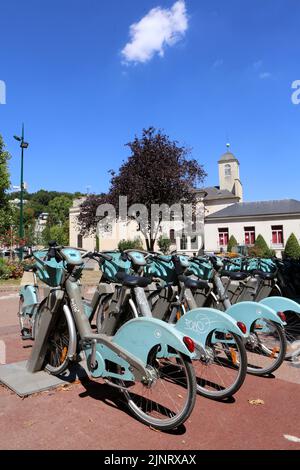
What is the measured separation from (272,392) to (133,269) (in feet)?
6.46

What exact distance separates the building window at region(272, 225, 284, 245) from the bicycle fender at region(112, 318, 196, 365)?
35.4 m

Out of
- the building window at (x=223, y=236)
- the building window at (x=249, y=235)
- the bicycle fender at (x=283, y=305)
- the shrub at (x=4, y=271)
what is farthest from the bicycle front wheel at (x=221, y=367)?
the building window at (x=223, y=236)

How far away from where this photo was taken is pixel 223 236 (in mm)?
38500

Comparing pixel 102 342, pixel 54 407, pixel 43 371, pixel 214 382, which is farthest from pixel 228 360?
pixel 43 371

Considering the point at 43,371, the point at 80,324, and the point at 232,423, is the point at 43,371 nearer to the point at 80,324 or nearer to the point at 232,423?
the point at 80,324

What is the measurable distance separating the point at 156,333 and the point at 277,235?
35.8m

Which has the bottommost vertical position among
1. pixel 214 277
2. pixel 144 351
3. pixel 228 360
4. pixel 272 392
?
pixel 272 392

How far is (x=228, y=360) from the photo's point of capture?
141 inches

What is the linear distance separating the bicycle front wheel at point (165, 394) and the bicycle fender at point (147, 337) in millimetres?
100

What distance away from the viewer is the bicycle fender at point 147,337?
2.59m

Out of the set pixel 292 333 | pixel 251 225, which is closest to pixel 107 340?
pixel 292 333

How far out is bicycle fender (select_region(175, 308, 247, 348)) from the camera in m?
3.18

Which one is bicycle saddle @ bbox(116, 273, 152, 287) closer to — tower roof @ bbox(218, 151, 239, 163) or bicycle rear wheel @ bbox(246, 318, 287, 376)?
bicycle rear wheel @ bbox(246, 318, 287, 376)
